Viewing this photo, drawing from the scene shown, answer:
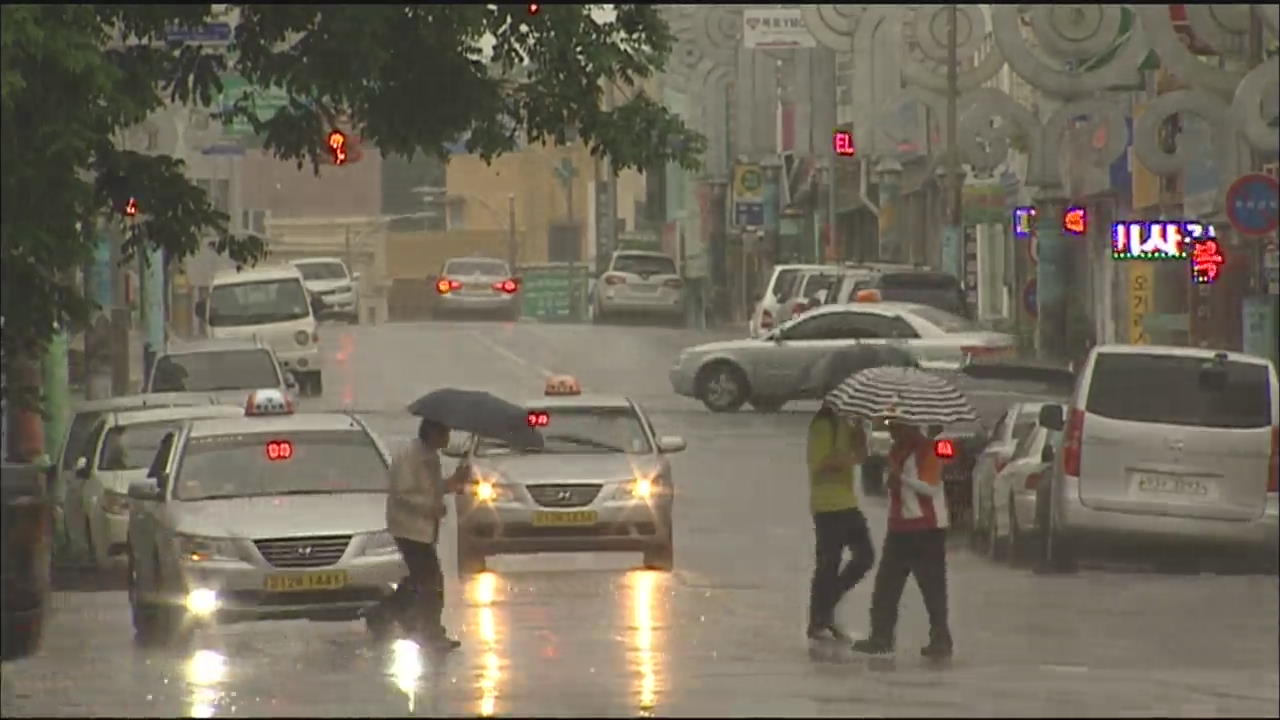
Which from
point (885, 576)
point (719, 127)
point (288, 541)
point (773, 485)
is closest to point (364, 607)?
point (288, 541)

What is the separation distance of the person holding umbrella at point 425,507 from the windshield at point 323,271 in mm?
57038

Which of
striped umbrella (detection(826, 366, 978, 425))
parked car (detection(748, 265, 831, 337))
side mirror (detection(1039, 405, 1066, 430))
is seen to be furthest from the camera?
parked car (detection(748, 265, 831, 337))

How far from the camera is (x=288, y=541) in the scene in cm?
2148

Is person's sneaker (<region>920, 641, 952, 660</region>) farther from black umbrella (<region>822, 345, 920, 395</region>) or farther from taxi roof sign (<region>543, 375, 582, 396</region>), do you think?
black umbrella (<region>822, 345, 920, 395</region>)

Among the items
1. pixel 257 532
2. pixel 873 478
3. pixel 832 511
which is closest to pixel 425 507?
pixel 257 532

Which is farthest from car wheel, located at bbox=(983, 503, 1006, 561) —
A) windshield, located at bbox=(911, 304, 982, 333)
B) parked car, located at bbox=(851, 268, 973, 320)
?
parked car, located at bbox=(851, 268, 973, 320)

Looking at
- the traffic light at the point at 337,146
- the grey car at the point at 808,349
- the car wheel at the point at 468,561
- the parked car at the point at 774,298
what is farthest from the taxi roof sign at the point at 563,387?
the parked car at the point at 774,298

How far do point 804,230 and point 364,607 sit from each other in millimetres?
76739

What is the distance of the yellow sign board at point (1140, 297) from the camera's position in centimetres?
5597

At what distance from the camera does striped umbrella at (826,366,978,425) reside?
65.1 ft

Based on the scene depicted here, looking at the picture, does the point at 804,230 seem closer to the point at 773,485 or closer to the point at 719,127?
the point at 719,127

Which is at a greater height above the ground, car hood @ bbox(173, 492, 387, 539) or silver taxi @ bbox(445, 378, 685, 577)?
car hood @ bbox(173, 492, 387, 539)

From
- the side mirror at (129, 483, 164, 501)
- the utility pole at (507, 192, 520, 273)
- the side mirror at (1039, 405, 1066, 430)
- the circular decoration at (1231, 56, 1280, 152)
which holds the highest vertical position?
the circular decoration at (1231, 56, 1280, 152)

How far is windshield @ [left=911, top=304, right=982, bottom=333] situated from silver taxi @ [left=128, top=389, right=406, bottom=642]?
22501 mm
